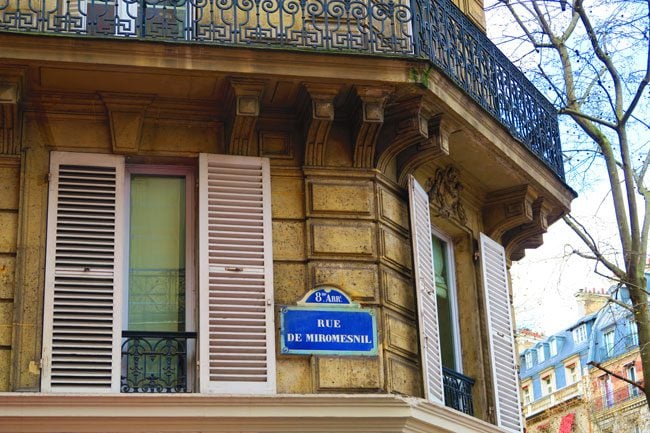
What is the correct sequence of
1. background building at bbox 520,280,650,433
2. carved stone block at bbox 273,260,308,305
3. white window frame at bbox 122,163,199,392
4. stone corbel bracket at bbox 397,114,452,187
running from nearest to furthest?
1. white window frame at bbox 122,163,199,392
2. carved stone block at bbox 273,260,308,305
3. stone corbel bracket at bbox 397,114,452,187
4. background building at bbox 520,280,650,433

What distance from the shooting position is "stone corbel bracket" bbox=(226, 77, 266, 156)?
10.8 m

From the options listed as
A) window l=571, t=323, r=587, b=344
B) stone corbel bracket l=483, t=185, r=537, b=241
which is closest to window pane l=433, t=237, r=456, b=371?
stone corbel bracket l=483, t=185, r=537, b=241

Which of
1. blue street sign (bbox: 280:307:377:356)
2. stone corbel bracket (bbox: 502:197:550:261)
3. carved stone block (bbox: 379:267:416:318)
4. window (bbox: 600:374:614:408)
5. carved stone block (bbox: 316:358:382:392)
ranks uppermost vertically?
window (bbox: 600:374:614:408)

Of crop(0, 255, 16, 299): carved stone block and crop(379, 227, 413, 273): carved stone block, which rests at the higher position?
crop(379, 227, 413, 273): carved stone block

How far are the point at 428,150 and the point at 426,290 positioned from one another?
127 cm

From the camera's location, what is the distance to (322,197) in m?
11.2

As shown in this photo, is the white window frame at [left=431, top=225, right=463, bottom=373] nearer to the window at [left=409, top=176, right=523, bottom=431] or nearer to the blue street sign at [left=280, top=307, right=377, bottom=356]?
the window at [left=409, top=176, right=523, bottom=431]

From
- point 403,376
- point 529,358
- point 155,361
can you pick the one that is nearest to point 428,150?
point 403,376

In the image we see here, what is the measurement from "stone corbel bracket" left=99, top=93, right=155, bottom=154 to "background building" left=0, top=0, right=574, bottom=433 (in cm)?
2

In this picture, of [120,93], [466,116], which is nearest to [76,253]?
[120,93]

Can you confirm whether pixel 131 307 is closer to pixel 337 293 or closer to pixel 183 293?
pixel 183 293

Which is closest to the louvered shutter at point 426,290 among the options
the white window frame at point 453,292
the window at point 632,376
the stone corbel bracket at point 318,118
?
the white window frame at point 453,292

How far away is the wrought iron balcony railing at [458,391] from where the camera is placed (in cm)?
1180

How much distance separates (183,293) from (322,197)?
4.80 feet
